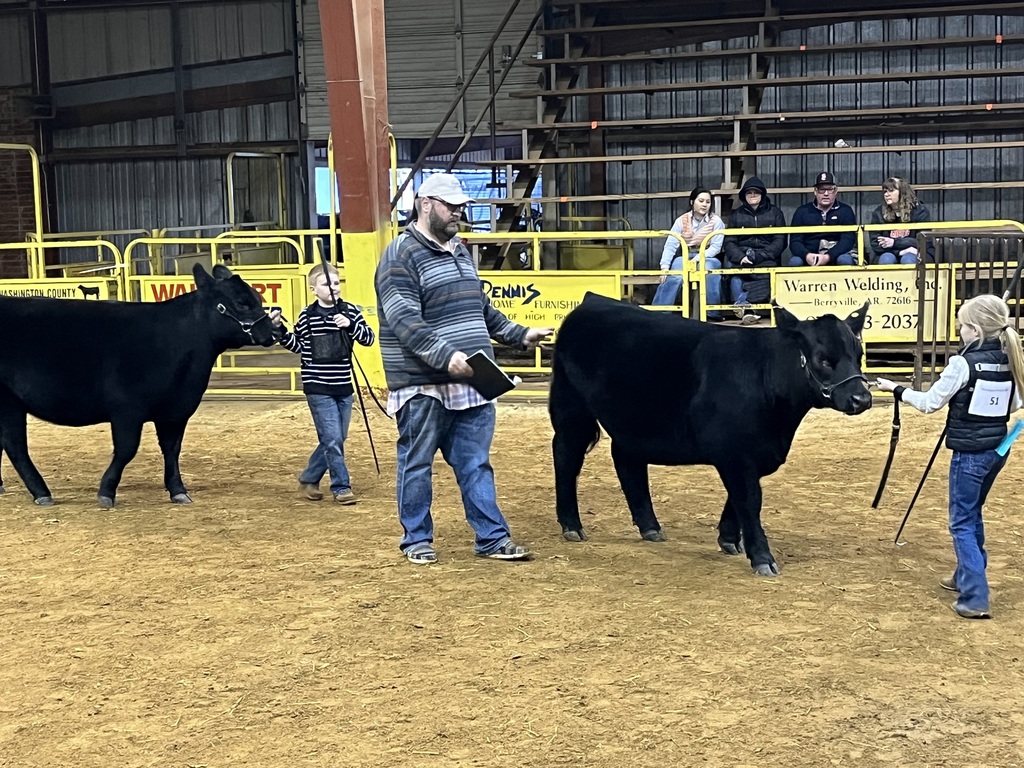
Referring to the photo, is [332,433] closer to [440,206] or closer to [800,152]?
[440,206]

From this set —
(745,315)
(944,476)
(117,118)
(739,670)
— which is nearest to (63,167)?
(117,118)

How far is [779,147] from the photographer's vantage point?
1641 centimetres

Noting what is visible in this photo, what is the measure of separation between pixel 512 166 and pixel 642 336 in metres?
9.41

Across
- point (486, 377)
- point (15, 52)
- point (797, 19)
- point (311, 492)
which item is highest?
point (15, 52)

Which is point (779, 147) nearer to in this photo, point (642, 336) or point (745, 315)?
point (745, 315)

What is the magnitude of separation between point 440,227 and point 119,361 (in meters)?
2.57

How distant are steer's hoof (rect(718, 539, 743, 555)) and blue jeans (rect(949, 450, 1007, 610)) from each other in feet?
3.99

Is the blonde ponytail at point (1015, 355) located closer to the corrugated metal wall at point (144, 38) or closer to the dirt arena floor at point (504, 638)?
the dirt arena floor at point (504, 638)

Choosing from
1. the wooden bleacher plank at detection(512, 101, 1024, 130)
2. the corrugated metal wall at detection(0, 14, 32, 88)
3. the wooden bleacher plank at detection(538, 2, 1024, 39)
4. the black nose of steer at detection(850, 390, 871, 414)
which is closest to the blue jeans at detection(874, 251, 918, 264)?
the wooden bleacher plank at detection(512, 101, 1024, 130)

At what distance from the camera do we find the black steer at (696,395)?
19.1 feet

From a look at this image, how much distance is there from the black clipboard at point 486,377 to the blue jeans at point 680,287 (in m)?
5.99

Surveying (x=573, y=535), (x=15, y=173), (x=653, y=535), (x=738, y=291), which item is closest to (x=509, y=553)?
(x=573, y=535)

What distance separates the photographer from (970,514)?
539cm

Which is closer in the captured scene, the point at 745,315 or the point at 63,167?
the point at 745,315
